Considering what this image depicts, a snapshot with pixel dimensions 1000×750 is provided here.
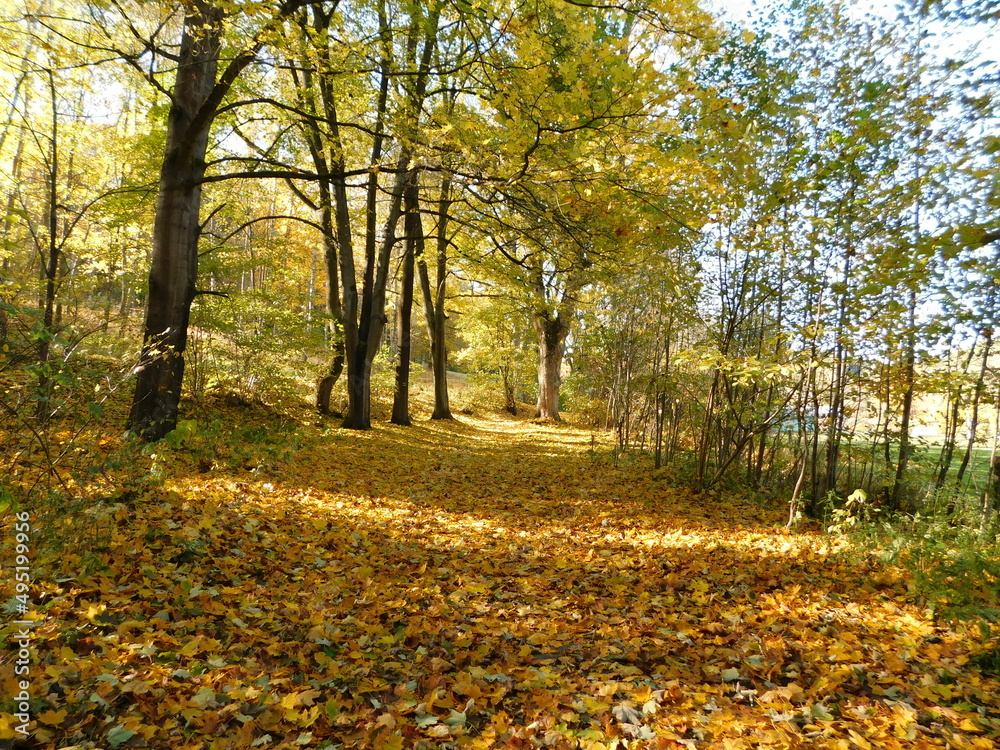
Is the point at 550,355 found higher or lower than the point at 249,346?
higher

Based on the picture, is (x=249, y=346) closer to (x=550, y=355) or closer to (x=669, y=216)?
(x=669, y=216)

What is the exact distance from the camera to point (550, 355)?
17.9 meters

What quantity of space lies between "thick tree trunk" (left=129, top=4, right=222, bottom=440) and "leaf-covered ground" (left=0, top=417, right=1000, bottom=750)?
128cm

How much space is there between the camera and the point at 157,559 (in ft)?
11.8

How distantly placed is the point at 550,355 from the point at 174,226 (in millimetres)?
12888

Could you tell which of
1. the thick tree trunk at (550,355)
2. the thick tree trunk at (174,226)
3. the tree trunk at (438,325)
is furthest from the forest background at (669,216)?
the thick tree trunk at (550,355)

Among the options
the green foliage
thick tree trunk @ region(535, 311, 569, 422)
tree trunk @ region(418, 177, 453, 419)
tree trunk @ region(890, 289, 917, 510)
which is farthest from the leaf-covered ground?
thick tree trunk @ region(535, 311, 569, 422)

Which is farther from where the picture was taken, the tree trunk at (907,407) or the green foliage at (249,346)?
the green foliage at (249,346)

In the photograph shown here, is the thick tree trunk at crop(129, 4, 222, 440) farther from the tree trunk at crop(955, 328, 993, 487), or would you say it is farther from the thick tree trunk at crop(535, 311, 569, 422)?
the thick tree trunk at crop(535, 311, 569, 422)

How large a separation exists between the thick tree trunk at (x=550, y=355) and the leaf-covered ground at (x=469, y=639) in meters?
12.2

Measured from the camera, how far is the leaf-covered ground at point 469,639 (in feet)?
7.47

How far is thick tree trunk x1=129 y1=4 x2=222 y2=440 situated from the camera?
20.8 ft

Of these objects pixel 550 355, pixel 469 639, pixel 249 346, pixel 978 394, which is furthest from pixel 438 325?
pixel 469 639

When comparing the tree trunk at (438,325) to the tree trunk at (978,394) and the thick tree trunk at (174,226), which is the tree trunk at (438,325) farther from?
the tree trunk at (978,394)
